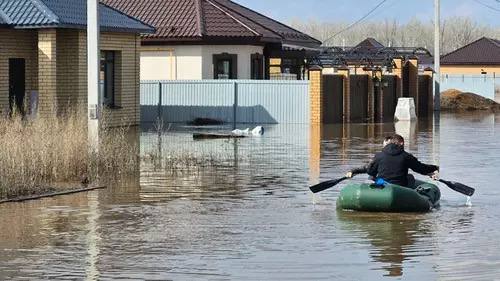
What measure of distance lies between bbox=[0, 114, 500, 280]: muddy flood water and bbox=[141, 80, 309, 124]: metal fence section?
1913 centimetres

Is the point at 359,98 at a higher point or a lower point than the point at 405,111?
higher

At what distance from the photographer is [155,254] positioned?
13.4 meters

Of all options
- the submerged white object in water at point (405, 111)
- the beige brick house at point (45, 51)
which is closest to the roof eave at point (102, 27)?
the beige brick house at point (45, 51)

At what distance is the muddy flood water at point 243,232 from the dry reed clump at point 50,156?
2.07ft

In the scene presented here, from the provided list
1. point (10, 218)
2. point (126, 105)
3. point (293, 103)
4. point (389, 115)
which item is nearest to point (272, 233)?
point (10, 218)

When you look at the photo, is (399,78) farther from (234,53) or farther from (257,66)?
(234,53)

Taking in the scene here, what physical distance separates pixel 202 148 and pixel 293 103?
14.6 meters

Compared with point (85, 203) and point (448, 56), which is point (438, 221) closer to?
point (85, 203)

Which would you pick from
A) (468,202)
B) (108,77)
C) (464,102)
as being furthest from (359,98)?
(468,202)

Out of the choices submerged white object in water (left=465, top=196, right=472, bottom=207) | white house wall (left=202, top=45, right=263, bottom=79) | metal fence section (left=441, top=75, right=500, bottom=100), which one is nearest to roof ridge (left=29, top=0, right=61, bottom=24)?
white house wall (left=202, top=45, right=263, bottom=79)

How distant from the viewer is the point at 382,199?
55.4 ft

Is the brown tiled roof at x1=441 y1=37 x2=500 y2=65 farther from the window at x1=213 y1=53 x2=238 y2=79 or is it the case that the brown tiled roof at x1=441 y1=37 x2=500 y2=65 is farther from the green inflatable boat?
the green inflatable boat

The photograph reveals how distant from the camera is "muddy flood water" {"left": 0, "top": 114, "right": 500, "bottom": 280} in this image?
1234 centimetres

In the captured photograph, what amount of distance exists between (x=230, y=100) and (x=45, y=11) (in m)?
11.5
